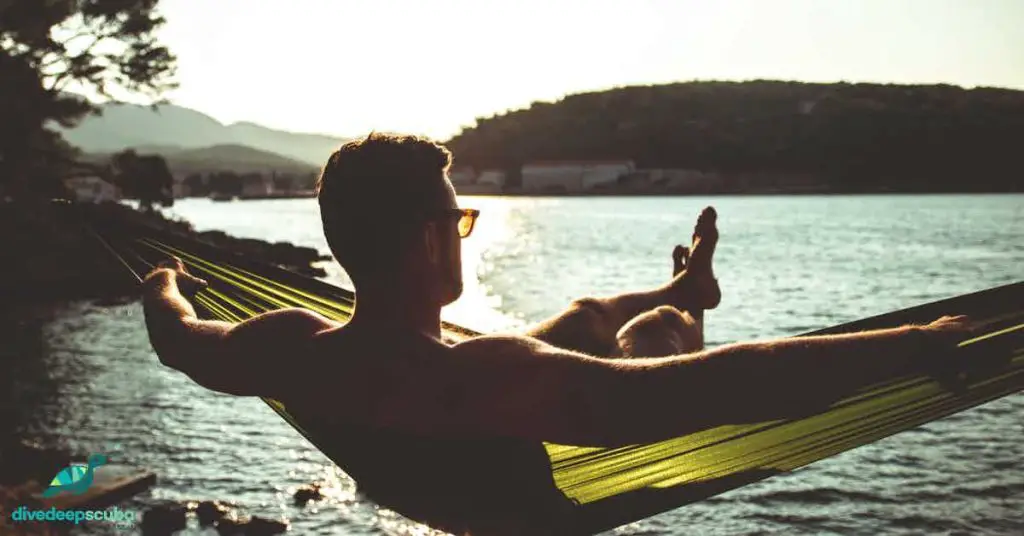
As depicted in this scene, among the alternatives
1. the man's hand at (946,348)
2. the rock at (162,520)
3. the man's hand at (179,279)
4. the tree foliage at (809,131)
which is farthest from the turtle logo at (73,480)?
the tree foliage at (809,131)

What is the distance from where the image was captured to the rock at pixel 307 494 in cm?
977

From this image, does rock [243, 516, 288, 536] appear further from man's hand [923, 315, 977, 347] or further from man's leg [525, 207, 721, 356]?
man's hand [923, 315, 977, 347]

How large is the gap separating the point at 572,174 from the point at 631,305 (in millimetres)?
118769

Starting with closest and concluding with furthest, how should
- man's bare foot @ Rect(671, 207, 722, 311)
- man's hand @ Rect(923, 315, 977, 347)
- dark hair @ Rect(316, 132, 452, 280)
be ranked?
1. man's hand @ Rect(923, 315, 977, 347)
2. dark hair @ Rect(316, 132, 452, 280)
3. man's bare foot @ Rect(671, 207, 722, 311)

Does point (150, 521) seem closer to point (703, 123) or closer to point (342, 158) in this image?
point (342, 158)

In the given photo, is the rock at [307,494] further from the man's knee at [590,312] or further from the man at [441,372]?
the man at [441,372]

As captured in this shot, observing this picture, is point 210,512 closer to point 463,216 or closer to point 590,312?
point 590,312

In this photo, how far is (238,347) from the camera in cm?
211

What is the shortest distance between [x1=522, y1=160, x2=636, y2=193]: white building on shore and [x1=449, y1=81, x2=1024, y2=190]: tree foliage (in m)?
2.94

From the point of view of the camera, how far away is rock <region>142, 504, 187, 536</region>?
8.42m

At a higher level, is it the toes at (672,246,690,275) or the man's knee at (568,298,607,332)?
the toes at (672,246,690,275)

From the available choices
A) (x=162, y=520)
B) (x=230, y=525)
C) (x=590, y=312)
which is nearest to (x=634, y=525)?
(x=230, y=525)

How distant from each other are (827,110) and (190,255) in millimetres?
90179

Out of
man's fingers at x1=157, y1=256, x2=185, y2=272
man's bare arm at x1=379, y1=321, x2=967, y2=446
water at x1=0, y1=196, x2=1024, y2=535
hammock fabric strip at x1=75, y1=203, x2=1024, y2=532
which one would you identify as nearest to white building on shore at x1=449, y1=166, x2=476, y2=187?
water at x1=0, y1=196, x2=1024, y2=535
